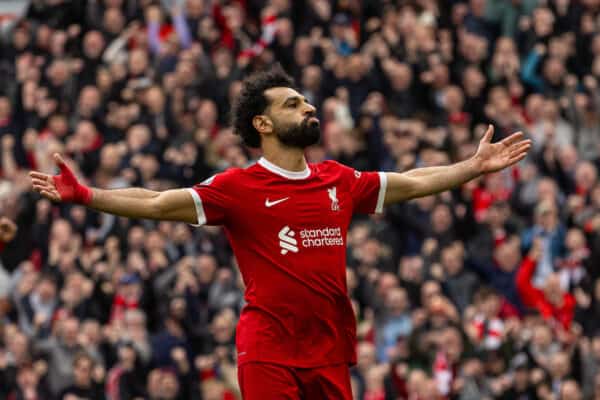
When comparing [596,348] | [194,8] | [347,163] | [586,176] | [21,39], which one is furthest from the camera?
[21,39]

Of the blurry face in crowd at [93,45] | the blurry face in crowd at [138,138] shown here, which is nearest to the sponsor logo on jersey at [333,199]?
the blurry face in crowd at [138,138]

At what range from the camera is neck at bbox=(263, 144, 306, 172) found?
9.83 m

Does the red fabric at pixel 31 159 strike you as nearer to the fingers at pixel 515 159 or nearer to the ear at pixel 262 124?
the ear at pixel 262 124

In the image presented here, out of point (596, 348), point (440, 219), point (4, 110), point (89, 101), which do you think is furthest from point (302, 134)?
point (4, 110)

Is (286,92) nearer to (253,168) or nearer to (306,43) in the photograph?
(253,168)

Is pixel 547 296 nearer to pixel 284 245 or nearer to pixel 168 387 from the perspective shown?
pixel 168 387

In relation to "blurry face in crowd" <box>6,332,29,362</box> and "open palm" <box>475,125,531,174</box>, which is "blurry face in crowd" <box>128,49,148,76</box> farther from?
"open palm" <box>475,125,531,174</box>

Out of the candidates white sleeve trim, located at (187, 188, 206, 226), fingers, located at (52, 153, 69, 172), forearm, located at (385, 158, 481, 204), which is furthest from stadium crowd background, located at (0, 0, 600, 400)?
fingers, located at (52, 153, 69, 172)

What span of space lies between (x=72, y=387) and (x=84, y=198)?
729 centimetres

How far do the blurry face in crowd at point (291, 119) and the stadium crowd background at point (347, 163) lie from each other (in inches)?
225

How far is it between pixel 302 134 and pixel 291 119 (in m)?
0.13

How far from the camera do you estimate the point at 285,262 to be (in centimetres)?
962

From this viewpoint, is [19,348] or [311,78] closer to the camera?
[19,348]

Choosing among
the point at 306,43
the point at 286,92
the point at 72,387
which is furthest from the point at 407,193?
the point at 306,43
